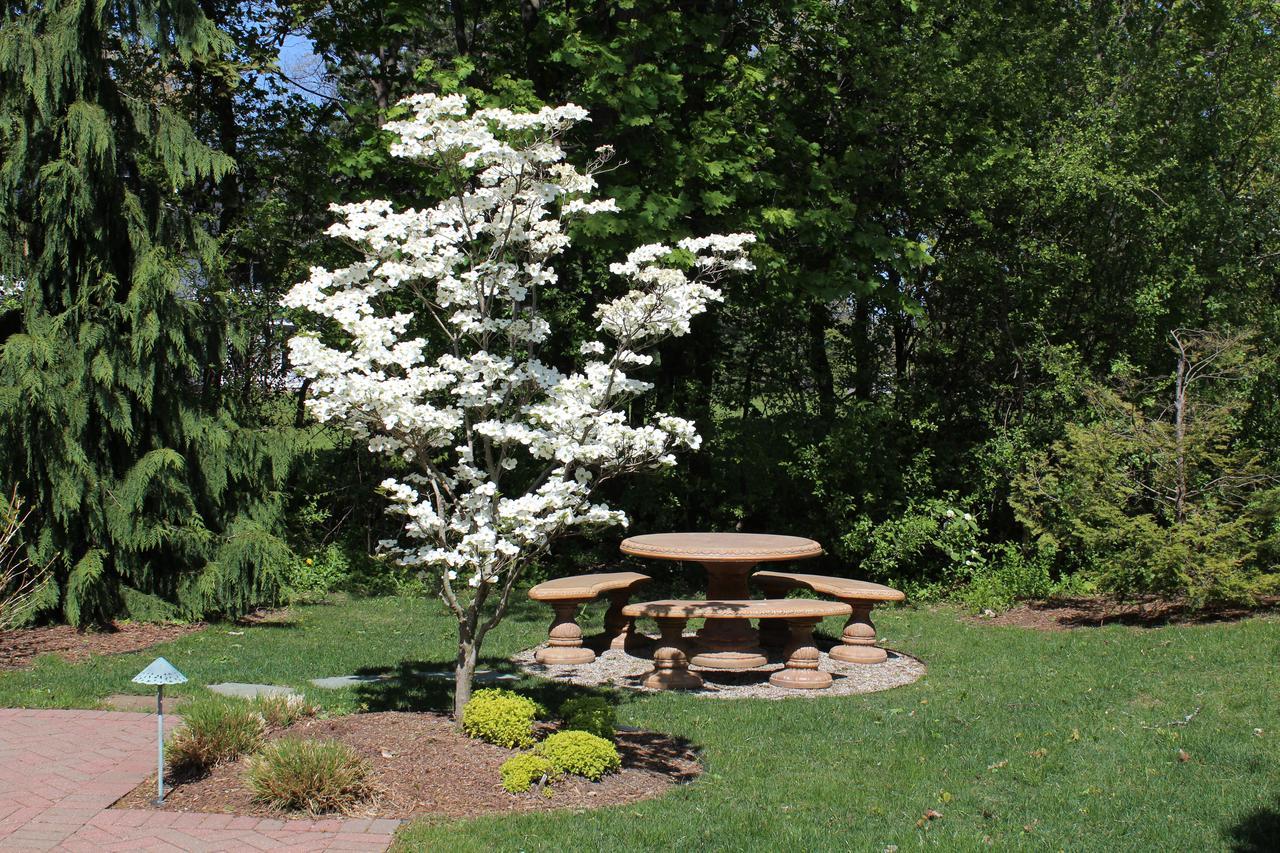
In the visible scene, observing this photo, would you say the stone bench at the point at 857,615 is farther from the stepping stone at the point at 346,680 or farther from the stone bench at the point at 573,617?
the stepping stone at the point at 346,680

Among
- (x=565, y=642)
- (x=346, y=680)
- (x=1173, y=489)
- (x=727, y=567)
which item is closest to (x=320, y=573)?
(x=565, y=642)

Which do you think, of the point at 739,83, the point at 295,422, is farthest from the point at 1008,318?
the point at 295,422

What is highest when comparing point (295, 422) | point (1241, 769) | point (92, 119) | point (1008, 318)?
point (92, 119)

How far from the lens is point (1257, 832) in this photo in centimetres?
475

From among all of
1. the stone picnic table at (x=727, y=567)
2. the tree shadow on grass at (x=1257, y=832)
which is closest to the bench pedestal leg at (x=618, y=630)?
the stone picnic table at (x=727, y=567)

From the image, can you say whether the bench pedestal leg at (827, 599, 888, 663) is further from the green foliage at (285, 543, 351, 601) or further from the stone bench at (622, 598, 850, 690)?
the green foliage at (285, 543, 351, 601)

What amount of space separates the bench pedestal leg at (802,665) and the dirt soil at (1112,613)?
3.05 m

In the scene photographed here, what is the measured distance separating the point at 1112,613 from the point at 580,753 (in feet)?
21.8

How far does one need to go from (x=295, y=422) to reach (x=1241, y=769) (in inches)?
437

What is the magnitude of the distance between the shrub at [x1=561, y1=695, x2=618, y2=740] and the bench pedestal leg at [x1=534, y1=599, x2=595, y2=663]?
2577 mm

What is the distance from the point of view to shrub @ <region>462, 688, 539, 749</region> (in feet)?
18.9

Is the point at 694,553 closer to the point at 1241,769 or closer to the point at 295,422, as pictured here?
the point at 1241,769

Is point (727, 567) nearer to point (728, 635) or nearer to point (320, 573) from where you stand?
point (728, 635)

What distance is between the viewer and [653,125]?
11406mm
